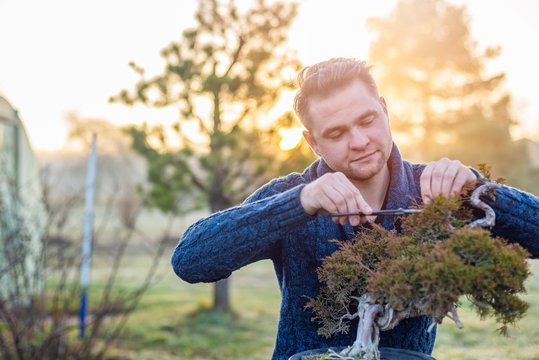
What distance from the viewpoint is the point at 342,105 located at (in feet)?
5.60

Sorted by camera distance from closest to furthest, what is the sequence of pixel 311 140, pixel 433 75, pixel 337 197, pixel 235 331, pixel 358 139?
pixel 337 197
pixel 358 139
pixel 311 140
pixel 235 331
pixel 433 75

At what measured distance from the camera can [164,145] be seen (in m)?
7.90

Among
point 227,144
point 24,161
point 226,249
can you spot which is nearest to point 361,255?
point 226,249

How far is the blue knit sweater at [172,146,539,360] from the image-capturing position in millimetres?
1661

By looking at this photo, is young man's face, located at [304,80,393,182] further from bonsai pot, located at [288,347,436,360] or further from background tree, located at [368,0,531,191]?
background tree, located at [368,0,531,191]

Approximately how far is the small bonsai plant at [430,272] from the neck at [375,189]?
392 millimetres

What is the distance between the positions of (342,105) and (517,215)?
1.86 feet

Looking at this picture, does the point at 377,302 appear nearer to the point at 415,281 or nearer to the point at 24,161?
the point at 415,281

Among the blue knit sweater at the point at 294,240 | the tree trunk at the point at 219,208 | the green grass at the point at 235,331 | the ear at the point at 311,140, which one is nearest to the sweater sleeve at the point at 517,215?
the blue knit sweater at the point at 294,240

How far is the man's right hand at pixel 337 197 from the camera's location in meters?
1.48

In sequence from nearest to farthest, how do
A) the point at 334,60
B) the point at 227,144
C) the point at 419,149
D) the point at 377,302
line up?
the point at 377,302
the point at 334,60
the point at 227,144
the point at 419,149

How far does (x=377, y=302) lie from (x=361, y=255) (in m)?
0.12

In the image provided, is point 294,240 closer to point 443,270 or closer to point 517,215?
point 517,215

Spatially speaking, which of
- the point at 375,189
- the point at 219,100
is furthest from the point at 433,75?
the point at 375,189
